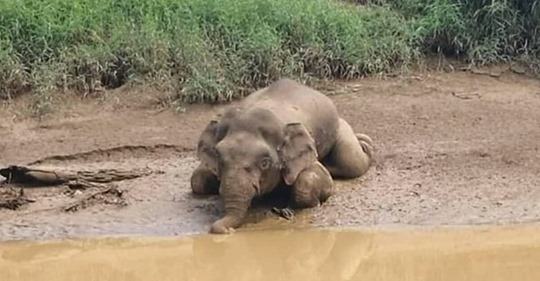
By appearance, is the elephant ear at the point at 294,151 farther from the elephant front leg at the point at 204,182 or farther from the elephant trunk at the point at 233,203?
the elephant front leg at the point at 204,182

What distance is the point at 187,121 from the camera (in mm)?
10969

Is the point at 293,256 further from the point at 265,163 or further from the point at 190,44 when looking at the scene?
the point at 190,44

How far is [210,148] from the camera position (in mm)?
8484

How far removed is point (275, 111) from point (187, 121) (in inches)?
92.6

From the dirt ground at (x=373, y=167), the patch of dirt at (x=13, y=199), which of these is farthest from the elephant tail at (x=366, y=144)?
the patch of dirt at (x=13, y=199)

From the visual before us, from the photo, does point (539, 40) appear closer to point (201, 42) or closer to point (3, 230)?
point (201, 42)

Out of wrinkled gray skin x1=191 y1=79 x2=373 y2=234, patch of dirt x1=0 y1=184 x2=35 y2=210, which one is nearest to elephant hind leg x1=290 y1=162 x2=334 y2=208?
wrinkled gray skin x1=191 y1=79 x2=373 y2=234

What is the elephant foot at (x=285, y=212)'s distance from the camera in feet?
27.6

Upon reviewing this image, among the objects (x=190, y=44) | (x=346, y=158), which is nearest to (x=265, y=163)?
(x=346, y=158)

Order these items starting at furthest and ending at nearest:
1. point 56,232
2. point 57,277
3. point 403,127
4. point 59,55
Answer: point 59,55 → point 403,127 → point 56,232 → point 57,277

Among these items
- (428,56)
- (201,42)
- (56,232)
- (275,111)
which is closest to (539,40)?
(428,56)

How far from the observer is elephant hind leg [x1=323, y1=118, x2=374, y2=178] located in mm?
9242

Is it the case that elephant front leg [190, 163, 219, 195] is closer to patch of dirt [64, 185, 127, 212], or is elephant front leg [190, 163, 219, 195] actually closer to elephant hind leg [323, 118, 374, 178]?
patch of dirt [64, 185, 127, 212]

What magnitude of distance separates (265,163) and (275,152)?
152 mm
